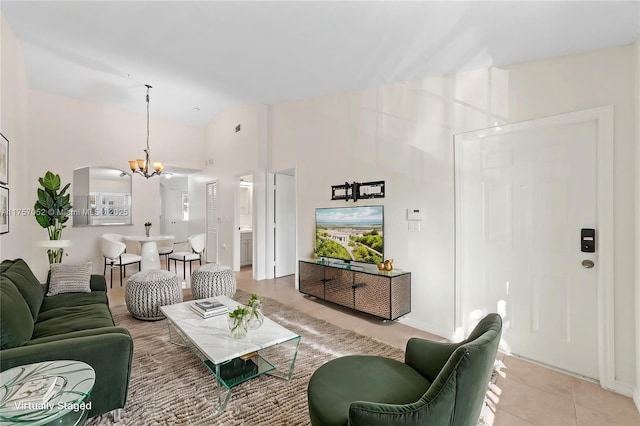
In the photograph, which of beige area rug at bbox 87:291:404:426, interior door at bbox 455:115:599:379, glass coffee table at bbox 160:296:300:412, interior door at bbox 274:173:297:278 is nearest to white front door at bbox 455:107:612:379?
interior door at bbox 455:115:599:379

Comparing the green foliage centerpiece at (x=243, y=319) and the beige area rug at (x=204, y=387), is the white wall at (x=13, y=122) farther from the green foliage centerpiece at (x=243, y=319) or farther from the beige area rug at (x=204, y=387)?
the green foliage centerpiece at (x=243, y=319)

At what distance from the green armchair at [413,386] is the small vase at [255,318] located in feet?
2.35

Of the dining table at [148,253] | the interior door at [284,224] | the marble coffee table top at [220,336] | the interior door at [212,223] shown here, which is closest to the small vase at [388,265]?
the marble coffee table top at [220,336]

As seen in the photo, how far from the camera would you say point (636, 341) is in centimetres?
204

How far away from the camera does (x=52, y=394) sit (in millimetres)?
1188

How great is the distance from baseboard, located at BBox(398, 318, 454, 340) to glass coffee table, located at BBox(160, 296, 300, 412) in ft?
4.85

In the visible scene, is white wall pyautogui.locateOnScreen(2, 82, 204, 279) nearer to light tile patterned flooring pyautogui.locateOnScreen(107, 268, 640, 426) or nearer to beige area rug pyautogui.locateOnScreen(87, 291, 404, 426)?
beige area rug pyautogui.locateOnScreen(87, 291, 404, 426)

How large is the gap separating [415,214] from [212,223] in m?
5.27

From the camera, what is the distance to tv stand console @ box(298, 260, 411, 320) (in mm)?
3221

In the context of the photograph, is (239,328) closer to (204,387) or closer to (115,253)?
(204,387)

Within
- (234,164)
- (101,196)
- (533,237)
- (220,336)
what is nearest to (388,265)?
(533,237)

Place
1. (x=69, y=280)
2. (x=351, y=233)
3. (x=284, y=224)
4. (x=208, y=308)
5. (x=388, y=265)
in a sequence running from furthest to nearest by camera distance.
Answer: (x=284, y=224) → (x=351, y=233) → (x=388, y=265) → (x=69, y=280) → (x=208, y=308)

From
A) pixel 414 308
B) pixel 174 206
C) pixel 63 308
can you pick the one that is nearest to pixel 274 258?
pixel 414 308

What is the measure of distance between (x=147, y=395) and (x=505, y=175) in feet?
11.1
